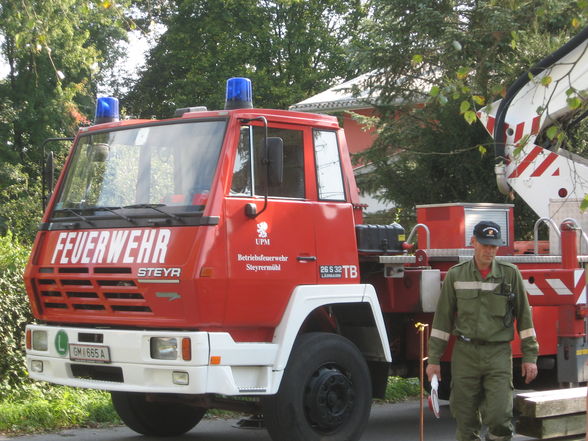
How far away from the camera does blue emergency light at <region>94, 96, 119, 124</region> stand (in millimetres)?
8352

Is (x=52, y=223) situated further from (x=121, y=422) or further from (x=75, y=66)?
(x=75, y=66)

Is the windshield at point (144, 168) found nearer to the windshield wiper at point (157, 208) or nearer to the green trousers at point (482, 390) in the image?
the windshield wiper at point (157, 208)

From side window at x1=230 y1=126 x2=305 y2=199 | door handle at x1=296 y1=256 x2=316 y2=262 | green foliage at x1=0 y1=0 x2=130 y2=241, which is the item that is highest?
green foliage at x1=0 y1=0 x2=130 y2=241

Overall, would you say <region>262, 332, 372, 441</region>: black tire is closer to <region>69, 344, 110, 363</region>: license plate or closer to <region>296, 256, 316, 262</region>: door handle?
<region>296, 256, 316, 262</region>: door handle

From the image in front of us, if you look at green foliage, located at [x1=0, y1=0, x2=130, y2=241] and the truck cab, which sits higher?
green foliage, located at [x1=0, y1=0, x2=130, y2=241]

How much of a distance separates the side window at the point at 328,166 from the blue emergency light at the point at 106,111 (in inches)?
73.3

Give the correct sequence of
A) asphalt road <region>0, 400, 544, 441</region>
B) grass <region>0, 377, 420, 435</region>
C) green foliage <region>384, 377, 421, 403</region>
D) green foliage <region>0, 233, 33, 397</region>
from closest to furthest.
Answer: asphalt road <region>0, 400, 544, 441</region> → grass <region>0, 377, 420, 435</region> → green foliage <region>0, 233, 33, 397</region> → green foliage <region>384, 377, 421, 403</region>

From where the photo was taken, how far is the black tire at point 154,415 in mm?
8414

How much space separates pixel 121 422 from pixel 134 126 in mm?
3122

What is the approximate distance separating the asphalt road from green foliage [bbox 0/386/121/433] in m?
0.19

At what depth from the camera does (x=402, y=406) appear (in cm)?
1092

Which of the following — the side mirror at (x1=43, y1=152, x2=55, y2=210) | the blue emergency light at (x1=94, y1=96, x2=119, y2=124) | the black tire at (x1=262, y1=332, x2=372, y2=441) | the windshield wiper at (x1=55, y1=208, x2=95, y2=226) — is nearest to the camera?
the black tire at (x1=262, y1=332, x2=372, y2=441)

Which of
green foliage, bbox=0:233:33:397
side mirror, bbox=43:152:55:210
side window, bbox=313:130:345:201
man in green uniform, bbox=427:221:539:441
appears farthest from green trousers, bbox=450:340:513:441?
green foliage, bbox=0:233:33:397

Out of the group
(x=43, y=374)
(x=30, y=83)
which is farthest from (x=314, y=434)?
(x=30, y=83)
